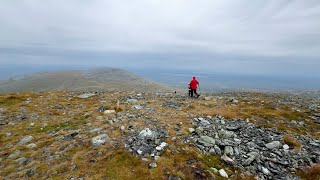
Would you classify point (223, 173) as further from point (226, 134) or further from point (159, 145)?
point (226, 134)

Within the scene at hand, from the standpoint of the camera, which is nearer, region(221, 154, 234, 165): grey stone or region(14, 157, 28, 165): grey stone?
region(221, 154, 234, 165): grey stone

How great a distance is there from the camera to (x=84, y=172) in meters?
11.4

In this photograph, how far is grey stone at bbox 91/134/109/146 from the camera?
1402 centimetres

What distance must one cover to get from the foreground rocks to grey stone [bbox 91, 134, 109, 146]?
17.6 feet

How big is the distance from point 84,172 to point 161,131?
19.0ft

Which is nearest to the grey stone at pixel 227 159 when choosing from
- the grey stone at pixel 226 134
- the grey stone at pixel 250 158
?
the grey stone at pixel 250 158

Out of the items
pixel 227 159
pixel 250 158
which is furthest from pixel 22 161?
pixel 250 158

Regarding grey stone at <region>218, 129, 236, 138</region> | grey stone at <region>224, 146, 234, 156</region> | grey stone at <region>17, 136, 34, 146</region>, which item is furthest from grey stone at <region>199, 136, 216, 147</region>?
→ grey stone at <region>17, 136, 34, 146</region>

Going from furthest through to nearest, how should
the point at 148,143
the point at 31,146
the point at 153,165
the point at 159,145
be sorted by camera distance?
1. the point at 31,146
2. the point at 148,143
3. the point at 159,145
4. the point at 153,165

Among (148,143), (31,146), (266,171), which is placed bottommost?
(31,146)

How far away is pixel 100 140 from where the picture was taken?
14.3 metres

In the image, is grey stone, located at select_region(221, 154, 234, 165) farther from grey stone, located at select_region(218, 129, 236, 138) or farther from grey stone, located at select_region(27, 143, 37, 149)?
grey stone, located at select_region(27, 143, 37, 149)

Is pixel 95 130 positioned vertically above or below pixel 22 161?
above

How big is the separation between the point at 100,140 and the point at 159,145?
3830mm
